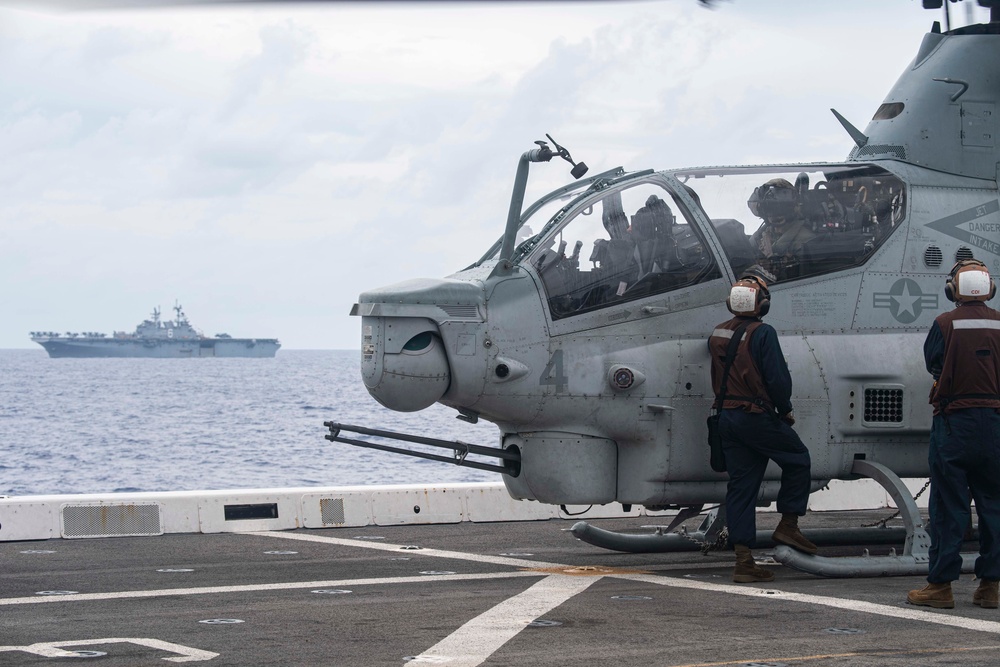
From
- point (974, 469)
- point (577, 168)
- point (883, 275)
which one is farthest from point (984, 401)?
point (577, 168)

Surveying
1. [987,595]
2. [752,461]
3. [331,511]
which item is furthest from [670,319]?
[331,511]

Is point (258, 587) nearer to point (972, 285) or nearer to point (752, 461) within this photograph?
point (752, 461)

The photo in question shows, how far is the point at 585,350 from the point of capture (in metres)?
8.84

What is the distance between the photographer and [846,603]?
7469 millimetres

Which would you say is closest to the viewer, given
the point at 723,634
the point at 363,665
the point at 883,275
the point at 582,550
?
the point at 363,665

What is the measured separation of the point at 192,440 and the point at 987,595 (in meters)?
51.3

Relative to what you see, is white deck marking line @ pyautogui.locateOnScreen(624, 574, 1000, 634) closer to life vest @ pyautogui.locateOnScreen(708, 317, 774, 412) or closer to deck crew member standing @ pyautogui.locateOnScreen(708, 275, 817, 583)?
deck crew member standing @ pyautogui.locateOnScreen(708, 275, 817, 583)

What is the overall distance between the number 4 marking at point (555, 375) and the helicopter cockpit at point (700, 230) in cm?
33

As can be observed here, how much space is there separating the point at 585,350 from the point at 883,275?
228 centimetres

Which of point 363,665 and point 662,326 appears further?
point 662,326

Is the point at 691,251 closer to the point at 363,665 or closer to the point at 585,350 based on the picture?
the point at 585,350

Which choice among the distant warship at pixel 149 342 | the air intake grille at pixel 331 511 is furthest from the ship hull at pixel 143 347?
the air intake grille at pixel 331 511

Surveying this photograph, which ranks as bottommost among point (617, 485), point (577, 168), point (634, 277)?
point (617, 485)

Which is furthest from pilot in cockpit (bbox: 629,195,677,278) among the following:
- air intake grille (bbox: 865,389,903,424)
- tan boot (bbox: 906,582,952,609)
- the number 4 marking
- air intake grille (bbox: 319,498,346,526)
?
air intake grille (bbox: 319,498,346,526)
